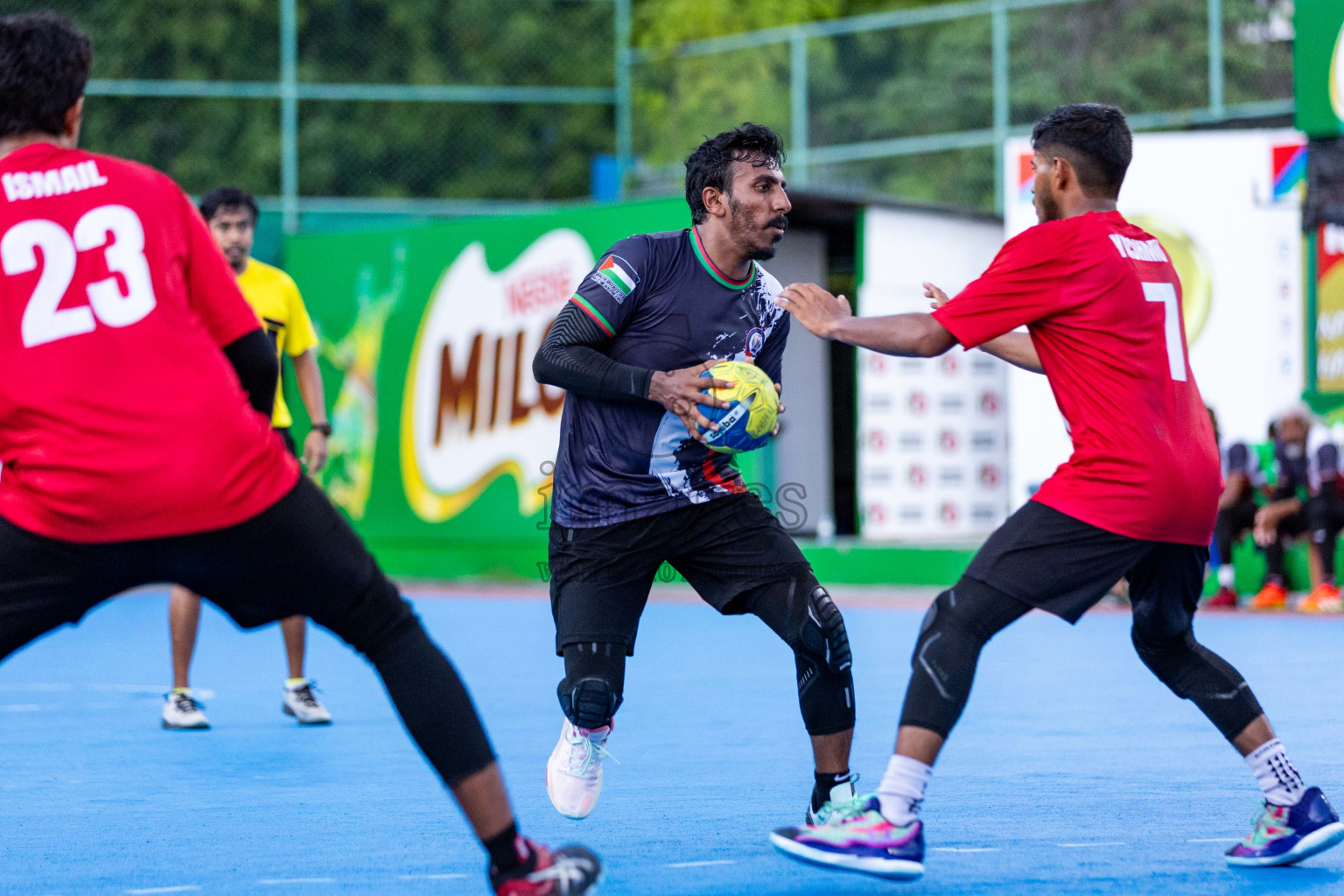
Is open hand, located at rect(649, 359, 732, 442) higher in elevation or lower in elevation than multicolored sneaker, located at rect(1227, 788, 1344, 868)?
higher

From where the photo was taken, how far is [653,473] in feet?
17.0

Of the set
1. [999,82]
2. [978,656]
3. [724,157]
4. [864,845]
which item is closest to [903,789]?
[864,845]

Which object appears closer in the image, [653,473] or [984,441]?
[653,473]

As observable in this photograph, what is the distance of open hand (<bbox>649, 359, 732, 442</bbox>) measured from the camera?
4.86m

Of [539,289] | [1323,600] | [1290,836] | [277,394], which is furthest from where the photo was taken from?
[539,289]

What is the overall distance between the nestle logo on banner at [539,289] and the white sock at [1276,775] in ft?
42.1

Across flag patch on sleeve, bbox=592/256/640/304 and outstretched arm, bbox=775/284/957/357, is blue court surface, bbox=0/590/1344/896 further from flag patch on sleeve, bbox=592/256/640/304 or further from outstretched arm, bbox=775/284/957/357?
flag patch on sleeve, bbox=592/256/640/304

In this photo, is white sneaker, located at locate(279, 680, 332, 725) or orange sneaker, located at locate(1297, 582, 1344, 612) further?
orange sneaker, located at locate(1297, 582, 1344, 612)

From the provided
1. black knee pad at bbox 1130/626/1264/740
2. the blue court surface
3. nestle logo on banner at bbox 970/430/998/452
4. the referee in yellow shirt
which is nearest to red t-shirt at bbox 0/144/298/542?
the blue court surface

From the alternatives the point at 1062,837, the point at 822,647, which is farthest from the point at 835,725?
the point at 1062,837

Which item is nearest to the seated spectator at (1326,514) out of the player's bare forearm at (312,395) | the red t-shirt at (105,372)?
the player's bare forearm at (312,395)

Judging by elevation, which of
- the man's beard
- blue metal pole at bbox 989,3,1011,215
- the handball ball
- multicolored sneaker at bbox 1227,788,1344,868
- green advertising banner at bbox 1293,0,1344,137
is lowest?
multicolored sneaker at bbox 1227,788,1344,868

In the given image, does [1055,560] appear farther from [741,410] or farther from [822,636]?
[741,410]

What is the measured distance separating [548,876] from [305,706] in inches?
161
